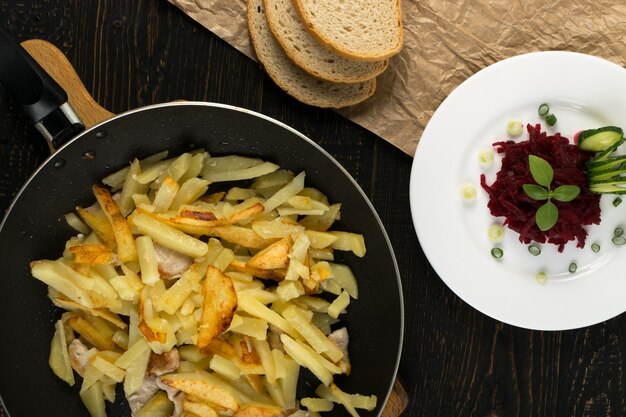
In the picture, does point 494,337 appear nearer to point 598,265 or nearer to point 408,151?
point 598,265

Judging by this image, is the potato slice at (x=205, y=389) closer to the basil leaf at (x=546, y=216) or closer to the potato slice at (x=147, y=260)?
the potato slice at (x=147, y=260)

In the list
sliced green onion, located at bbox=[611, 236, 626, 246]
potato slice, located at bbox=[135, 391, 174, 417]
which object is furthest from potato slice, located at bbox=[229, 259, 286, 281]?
sliced green onion, located at bbox=[611, 236, 626, 246]

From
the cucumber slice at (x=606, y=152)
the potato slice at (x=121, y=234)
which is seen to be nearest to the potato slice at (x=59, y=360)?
the potato slice at (x=121, y=234)

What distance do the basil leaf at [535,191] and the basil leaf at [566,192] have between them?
0.03 metres

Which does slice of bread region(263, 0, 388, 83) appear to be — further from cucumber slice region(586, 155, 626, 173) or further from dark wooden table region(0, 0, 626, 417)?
cucumber slice region(586, 155, 626, 173)

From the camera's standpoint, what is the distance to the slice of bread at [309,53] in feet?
6.23

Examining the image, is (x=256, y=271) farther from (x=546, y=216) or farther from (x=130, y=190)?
(x=546, y=216)

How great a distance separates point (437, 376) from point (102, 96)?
131 cm

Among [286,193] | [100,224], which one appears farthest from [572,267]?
[100,224]

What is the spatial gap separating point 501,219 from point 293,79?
2.39ft

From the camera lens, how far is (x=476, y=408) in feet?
6.88

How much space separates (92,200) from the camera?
1789 mm

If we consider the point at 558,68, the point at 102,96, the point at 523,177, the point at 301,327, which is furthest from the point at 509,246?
the point at 102,96

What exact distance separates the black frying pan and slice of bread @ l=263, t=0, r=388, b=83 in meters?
0.30
